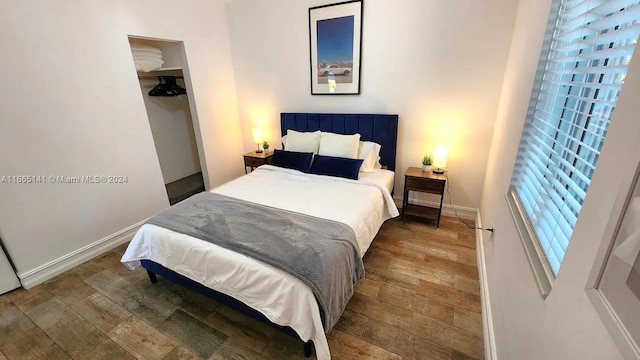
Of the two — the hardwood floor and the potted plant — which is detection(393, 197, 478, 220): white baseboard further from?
the hardwood floor

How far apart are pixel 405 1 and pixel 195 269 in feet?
10.1

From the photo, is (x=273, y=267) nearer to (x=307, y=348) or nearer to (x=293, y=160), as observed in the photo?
(x=307, y=348)

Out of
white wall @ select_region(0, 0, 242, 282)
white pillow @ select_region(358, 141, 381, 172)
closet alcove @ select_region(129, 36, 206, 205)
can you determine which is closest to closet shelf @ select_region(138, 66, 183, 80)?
closet alcove @ select_region(129, 36, 206, 205)

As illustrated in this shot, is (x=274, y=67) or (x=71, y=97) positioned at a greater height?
(x=274, y=67)

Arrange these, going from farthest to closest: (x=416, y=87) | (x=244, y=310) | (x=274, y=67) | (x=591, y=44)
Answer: (x=274, y=67) < (x=416, y=87) < (x=244, y=310) < (x=591, y=44)

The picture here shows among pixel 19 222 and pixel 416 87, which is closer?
pixel 19 222

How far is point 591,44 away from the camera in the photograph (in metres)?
0.89

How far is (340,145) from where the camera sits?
2902 mm

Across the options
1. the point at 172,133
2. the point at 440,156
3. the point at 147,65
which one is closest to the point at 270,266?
the point at 440,156

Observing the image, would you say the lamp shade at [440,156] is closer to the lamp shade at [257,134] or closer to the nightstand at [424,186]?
the nightstand at [424,186]

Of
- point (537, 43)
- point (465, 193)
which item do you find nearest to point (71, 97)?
point (537, 43)

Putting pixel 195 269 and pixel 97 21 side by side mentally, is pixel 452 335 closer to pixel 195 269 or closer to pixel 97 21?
pixel 195 269

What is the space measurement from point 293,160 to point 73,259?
7.56ft

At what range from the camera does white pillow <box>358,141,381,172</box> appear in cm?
287
